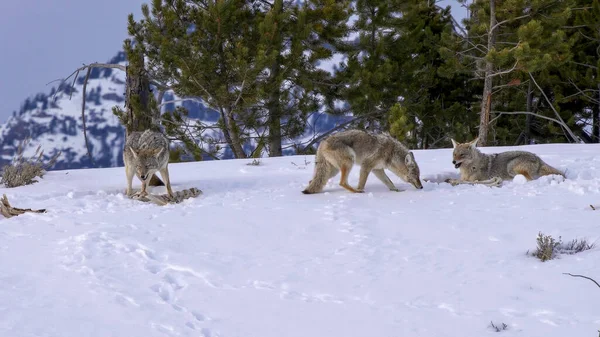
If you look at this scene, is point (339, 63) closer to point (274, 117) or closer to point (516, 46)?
point (274, 117)

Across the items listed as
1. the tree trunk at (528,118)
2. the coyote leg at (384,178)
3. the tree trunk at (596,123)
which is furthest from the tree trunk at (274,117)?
the tree trunk at (596,123)

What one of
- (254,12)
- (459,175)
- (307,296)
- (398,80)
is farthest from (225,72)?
(307,296)

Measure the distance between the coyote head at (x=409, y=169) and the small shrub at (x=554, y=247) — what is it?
383cm

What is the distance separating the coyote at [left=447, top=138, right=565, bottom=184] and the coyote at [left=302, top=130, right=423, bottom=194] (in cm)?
115

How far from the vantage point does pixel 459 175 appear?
35.3 feet

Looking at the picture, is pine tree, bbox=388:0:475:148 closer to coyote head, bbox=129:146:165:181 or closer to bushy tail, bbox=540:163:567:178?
bushy tail, bbox=540:163:567:178

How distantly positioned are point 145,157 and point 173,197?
2.66 ft

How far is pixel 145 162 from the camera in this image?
8867mm

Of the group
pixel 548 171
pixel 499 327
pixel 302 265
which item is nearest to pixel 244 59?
pixel 548 171

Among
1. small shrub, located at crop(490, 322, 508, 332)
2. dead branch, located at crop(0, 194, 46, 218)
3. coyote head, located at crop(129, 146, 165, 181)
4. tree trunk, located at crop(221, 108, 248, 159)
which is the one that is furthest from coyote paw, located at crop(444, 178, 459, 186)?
tree trunk, located at crop(221, 108, 248, 159)

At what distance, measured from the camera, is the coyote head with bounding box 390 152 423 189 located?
9.16 m

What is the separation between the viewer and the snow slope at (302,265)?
390cm

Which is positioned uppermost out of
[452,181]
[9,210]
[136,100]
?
[136,100]

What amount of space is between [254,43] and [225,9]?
6.39 ft
